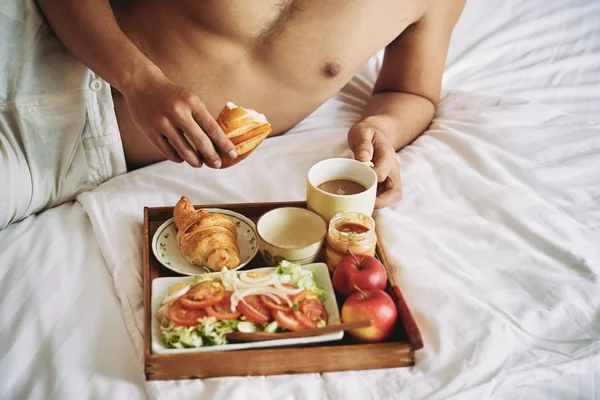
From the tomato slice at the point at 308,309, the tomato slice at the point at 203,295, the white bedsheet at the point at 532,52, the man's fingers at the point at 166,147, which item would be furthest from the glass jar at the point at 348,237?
the white bedsheet at the point at 532,52

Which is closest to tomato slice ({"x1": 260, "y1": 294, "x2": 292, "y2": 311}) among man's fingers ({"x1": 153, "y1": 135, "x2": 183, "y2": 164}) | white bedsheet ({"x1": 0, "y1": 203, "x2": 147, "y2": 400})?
white bedsheet ({"x1": 0, "y1": 203, "x2": 147, "y2": 400})

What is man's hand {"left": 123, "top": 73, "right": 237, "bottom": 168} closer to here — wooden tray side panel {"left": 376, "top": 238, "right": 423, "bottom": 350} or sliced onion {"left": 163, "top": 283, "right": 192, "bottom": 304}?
sliced onion {"left": 163, "top": 283, "right": 192, "bottom": 304}

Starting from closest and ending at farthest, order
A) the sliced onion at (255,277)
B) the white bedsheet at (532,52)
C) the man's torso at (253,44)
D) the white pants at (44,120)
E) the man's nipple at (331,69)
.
Answer: the sliced onion at (255,277) < the white pants at (44,120) < the man's torso at (253,44) < the man's nipple at (331,69) < the white bedsheet at (532,52)

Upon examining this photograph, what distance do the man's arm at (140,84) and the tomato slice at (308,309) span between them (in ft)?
1.04

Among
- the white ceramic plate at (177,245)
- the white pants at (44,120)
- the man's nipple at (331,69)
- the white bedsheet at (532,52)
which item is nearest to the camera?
the white ceramic plate at (177,245)

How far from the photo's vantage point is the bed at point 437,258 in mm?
866

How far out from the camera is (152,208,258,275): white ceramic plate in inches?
41.3

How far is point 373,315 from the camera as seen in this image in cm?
89

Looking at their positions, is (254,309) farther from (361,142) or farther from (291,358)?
(361,142)

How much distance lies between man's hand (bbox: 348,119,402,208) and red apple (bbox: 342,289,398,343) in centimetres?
36

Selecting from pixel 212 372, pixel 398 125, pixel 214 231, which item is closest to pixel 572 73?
pixel 398 125

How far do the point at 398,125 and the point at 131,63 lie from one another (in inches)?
28.6

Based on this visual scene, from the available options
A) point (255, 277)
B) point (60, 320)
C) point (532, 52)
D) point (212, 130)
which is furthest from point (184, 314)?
point (532, 52)

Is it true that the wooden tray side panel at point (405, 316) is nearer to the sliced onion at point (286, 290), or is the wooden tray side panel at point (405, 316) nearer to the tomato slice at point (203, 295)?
the sliced onion at point (286, 290)
